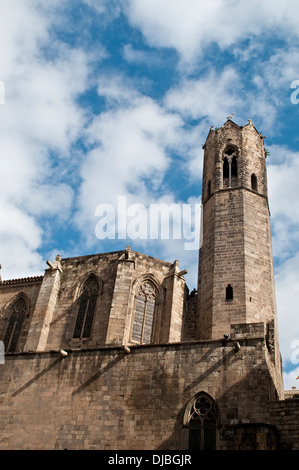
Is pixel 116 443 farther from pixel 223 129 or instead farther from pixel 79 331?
pixel 223 129

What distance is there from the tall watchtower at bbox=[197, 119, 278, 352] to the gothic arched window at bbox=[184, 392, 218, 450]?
4.27 meters

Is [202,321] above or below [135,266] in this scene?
below

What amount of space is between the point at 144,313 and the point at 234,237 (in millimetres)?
4851

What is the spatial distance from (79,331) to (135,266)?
3.55 m

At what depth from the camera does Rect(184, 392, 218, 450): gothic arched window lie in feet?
40.0

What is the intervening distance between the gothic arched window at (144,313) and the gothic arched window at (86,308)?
181 centimetres

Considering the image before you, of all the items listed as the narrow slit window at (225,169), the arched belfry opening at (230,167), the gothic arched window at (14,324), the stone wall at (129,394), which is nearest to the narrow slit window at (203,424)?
the stone wall at (129,394)

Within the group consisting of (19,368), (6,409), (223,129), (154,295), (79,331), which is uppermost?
(223,129)

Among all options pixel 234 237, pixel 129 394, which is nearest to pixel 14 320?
pixel 129 394

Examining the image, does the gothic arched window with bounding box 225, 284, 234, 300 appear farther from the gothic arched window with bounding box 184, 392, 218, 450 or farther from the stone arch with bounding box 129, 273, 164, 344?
the gothic arched window with bounding box 184, 392, 218, 450

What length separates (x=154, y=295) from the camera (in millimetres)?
19516

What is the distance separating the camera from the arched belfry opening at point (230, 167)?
2125 centimetres
